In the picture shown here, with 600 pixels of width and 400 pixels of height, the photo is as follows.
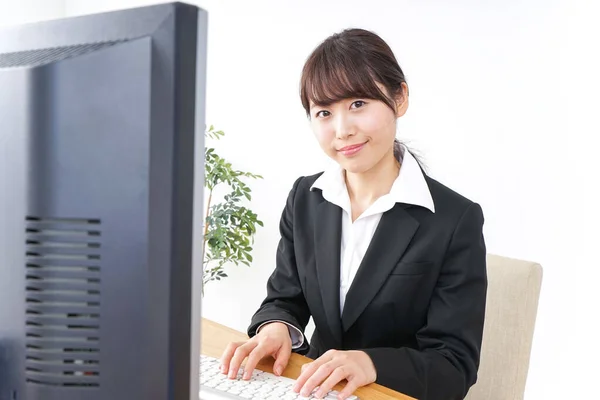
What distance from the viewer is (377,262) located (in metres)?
1.39

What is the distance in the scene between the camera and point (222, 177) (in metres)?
3.13

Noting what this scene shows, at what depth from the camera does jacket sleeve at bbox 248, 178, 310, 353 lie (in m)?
1.44

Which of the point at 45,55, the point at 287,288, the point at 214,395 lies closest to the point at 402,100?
the point at 287,288

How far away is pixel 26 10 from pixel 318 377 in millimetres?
3323

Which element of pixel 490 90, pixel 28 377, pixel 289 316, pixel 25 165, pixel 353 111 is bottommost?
pixel 289 316

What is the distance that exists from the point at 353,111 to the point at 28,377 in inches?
37.2

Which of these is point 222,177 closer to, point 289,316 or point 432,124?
point 432,124

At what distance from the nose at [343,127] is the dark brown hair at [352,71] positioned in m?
0.04

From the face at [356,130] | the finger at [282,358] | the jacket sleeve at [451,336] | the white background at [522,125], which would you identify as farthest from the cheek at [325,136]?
the white background at [522,125]

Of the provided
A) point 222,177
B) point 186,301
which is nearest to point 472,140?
point 222,177

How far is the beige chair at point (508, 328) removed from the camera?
1447mm

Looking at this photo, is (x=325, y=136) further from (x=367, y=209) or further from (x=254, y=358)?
(x=254, y=358)

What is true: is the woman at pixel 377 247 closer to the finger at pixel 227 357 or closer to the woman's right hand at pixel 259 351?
the woman's right hand at pixel 259 351

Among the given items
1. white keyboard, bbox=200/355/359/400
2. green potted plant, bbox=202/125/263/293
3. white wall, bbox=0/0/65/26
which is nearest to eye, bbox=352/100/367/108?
white keyboard, bbox=200/355/359/400
